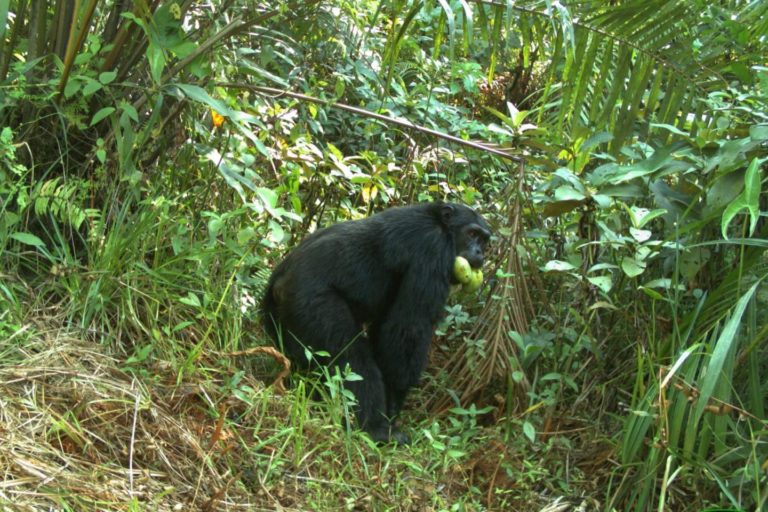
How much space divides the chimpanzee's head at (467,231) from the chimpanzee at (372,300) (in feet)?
0.06

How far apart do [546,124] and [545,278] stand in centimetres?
135

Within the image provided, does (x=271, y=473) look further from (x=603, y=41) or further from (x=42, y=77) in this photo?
(x=603, y=41)

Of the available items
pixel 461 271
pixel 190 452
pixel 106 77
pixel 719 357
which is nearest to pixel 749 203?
pixel 719 357

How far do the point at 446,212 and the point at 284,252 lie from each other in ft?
3.65

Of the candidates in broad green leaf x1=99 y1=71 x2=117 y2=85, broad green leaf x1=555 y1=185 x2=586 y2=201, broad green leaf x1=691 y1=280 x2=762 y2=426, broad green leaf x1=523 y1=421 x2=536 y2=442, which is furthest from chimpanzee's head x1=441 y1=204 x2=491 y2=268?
broad green leaf x1=99 y1=71 x2=117 y2=85

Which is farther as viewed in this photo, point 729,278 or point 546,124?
point 546,124

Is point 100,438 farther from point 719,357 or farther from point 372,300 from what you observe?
point 719,357

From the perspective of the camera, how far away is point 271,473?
3248 millimetres

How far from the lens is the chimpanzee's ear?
4.76 m

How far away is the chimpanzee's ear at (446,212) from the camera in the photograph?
4758mm

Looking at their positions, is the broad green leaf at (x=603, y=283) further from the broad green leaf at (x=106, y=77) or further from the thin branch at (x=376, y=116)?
the broad green leaf at (x=106, y=77)

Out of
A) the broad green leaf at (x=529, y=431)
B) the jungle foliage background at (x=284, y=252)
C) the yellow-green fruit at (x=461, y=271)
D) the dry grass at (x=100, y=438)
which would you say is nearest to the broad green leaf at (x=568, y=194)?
the jungle foliage background at (x=284, y=252)

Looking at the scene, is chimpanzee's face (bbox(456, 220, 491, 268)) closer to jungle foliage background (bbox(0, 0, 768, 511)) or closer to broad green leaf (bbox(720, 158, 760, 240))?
jungle foliage background (bbox(0, 0, 768, 511))

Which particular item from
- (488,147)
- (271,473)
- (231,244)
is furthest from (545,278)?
(271,473)
